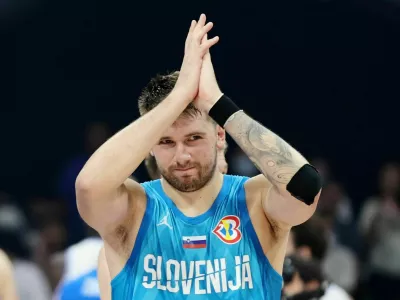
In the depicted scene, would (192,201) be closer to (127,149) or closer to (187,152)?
(187,152)

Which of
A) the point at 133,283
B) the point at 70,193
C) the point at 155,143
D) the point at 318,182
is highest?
the point at 70,193

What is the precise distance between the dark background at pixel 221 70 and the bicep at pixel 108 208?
24.5 feet

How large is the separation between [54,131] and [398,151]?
13.7ft

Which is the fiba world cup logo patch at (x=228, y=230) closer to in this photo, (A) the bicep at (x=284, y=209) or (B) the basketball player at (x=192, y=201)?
(B) the basketball player at (x=192, y=201)

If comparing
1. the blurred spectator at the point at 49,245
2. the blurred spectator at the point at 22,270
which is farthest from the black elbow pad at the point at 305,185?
the blurred spectator at the point at 49,245

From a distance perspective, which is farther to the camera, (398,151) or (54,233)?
(398,151)

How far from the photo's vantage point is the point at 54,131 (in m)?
11.7

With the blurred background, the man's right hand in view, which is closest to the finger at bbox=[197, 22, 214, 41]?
the man's right hand

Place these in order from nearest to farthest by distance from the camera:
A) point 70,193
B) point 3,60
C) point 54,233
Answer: point 54,233 < point 70,193 < point 3,60

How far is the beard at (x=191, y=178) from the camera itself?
393 cm

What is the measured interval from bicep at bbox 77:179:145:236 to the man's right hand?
1.53 feet

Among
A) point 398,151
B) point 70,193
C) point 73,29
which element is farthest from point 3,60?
point 398,151

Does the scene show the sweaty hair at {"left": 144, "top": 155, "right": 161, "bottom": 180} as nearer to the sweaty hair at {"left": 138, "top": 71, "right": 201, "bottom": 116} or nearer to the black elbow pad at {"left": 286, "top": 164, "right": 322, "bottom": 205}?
the sweaty hair at {"left": 138, "top": 71, "right": 201, "bottom": 116}

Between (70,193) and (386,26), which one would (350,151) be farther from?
(70,193)
